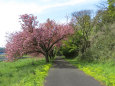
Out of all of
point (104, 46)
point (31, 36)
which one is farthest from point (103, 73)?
point (31, 36)

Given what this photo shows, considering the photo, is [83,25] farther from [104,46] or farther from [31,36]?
[31,36]

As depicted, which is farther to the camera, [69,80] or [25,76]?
[25,76]

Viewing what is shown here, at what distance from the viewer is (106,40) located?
2278 cm

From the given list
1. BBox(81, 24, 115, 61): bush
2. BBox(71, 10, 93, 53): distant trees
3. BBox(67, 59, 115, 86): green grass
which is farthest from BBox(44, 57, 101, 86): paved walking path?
BBox(71, 10, 93, 53): distant trees

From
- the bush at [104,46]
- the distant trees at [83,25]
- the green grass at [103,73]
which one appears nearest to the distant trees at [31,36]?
the bush at [104,46]

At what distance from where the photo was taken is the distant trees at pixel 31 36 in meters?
23.4

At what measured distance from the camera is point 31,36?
76.2ft

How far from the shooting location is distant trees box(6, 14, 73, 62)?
23.4 meters

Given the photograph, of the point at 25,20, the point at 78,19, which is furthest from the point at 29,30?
the point at 78,19

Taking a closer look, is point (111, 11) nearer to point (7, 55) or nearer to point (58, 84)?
point (7, 55)

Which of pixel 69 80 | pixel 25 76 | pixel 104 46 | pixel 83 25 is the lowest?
pixel 69 80

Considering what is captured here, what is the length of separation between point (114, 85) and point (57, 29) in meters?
17.6

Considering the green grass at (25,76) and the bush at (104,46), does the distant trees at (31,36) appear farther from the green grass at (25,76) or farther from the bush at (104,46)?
the green grass at (25,76)

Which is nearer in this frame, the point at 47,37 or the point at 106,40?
the point at 106,40
